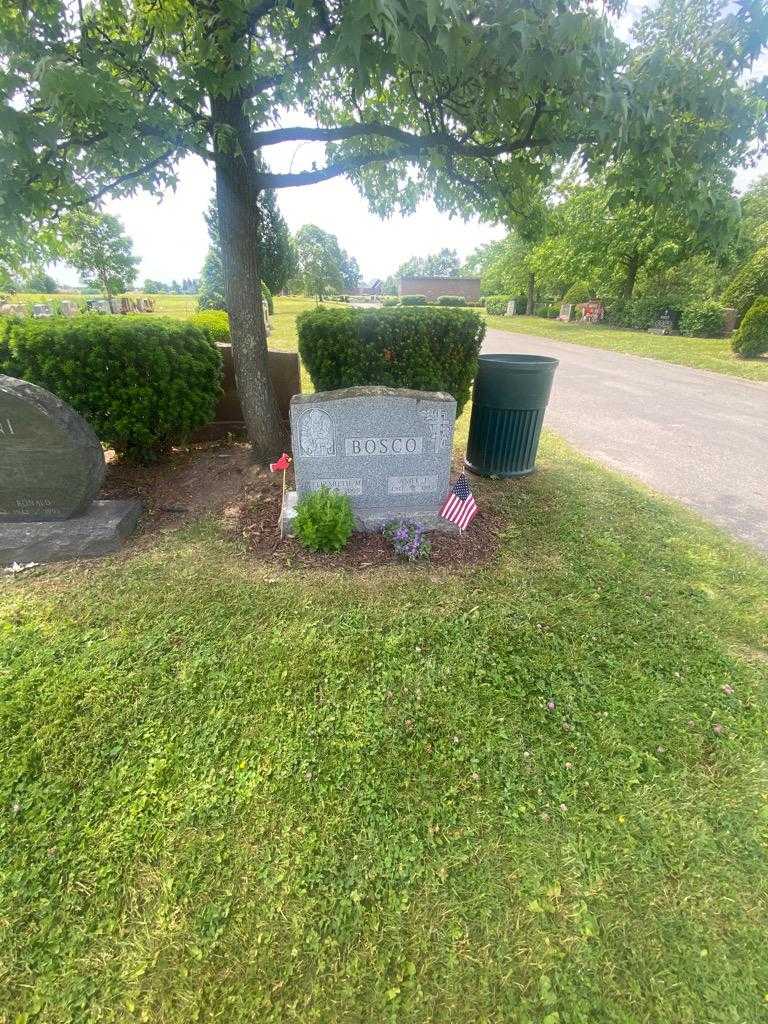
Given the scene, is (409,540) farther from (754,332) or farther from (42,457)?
(754,332)

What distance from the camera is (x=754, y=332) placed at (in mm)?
13305

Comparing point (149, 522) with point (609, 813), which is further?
point (149, 522)

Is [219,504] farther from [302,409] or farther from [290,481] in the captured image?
[302,409]

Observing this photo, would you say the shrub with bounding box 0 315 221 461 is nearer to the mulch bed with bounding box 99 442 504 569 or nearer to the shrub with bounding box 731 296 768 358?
the mulch bed with bounding box 99 442 504 569

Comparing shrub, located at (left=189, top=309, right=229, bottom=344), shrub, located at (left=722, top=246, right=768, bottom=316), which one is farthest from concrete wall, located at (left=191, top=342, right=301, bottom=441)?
shrub, located at (left=722, top=246, right=768, bottom=316)

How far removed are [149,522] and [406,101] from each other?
4149 millimetres

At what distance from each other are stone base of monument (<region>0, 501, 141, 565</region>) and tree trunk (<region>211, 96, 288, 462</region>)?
1627mm

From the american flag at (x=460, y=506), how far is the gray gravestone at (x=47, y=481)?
2658mm

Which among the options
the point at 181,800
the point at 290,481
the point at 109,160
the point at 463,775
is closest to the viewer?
the point at 181,800

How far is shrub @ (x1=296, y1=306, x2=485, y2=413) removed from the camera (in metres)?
4.23

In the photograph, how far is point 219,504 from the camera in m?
4.28

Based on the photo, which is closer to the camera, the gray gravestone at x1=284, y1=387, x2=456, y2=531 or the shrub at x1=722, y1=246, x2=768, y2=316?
the gray gravestone at x1=284, y1=387, x2=456, y2=531

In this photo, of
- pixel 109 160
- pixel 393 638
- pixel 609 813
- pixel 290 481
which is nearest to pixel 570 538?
pixel 393 638

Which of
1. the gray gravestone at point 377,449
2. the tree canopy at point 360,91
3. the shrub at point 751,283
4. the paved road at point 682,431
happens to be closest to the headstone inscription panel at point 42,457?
the tree canopy at point 360,91
